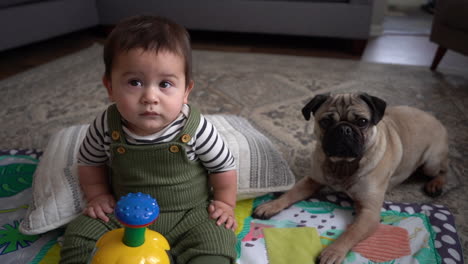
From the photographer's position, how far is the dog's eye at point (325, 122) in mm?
1055

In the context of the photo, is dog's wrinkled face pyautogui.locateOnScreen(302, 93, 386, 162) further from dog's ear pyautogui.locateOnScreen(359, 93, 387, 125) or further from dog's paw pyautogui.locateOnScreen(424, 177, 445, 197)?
dog's paw pyautogui.locateOnScreen(424, 177, 445, 197)

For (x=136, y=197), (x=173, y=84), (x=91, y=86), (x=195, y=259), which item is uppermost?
(x=173, y=84)

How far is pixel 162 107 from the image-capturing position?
80 centimetres

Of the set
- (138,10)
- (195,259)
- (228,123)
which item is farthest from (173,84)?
(138,10)

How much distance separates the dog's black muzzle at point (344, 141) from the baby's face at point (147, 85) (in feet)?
1.44

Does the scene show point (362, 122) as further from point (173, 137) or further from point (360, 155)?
point (173, 137)

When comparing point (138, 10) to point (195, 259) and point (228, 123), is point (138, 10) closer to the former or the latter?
point (228, 123)

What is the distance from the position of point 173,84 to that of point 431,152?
2.99 ft

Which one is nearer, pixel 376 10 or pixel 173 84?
pixel 173 84

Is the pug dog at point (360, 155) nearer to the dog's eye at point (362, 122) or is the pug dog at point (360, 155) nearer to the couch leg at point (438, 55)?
the dog's eye at point (362, 122)

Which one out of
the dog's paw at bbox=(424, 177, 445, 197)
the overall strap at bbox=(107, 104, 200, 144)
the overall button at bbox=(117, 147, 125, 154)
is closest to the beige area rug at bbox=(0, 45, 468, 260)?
the dog's paw at bbox=(424, 177, 445, 197)

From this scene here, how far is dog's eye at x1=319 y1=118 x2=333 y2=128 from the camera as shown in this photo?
1055 mm

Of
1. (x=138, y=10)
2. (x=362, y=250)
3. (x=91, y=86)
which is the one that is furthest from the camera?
(x=138, y=10)

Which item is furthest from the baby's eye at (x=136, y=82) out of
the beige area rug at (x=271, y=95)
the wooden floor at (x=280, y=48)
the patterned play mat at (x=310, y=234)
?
the wooden floor at (x=280, y=48)
